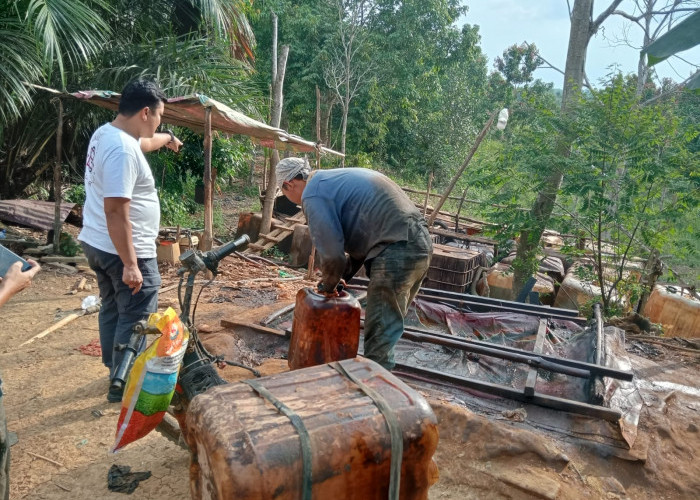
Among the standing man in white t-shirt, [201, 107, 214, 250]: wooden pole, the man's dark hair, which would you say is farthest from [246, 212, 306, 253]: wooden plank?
the man's dark hair

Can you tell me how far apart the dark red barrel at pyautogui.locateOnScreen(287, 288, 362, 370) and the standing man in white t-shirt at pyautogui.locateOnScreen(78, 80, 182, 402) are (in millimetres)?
957

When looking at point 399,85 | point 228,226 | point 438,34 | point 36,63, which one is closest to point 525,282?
point 228,226

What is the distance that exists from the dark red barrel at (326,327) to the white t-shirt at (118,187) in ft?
3.38

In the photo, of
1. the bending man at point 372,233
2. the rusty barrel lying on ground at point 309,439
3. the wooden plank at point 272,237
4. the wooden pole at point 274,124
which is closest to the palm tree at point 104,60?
the wooden pole at point 274,124

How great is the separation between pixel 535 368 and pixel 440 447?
42.7 inches

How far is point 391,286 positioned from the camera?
9.54 feet

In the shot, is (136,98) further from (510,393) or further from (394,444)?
(510,393)

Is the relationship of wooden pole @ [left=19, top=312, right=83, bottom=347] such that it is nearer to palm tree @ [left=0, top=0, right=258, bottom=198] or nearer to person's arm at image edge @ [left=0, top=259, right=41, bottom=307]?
person's arm at image edge @ [left=0, top=259, right=41, bottom=307]

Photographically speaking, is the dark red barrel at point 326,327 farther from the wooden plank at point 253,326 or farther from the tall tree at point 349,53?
the tall tree at point 349,53

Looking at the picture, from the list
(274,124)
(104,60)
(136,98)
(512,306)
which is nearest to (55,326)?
(136,98)

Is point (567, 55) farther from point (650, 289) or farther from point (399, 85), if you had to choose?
point (399, 85)

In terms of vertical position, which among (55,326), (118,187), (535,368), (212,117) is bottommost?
(55,326)

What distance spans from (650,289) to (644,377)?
2423 mm

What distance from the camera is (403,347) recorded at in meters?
4.32
